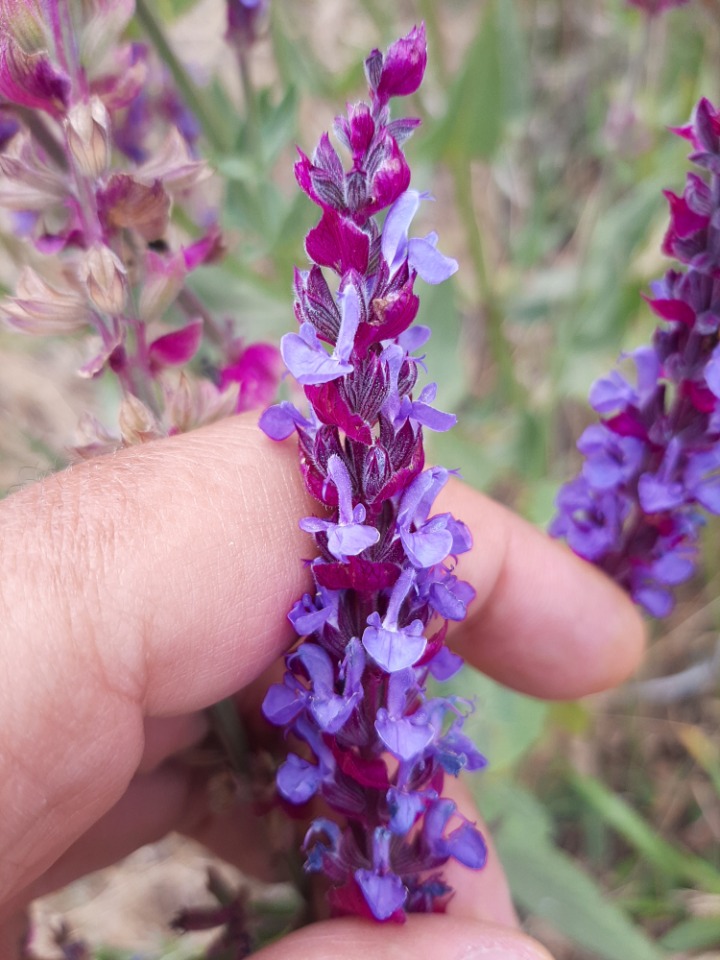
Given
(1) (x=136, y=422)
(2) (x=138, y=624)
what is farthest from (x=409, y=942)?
(1) (x=136, y=422)

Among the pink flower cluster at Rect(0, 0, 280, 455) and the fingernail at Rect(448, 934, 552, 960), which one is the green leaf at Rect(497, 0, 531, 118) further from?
the fingernail at Rect(448, 934, 552, 960)

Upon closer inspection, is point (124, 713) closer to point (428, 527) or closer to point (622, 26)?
point (428, 527)

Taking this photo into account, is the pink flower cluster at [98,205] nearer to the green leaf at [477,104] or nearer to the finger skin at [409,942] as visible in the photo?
the finger skin at [409,942]

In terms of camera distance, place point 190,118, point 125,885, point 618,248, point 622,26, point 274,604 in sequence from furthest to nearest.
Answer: point 622,26 < point 125,885 < point 618,248 < point 190,118 < point 274,604

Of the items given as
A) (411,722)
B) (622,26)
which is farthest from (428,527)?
(622,26)

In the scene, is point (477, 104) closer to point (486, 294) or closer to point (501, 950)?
point (486, 294)
